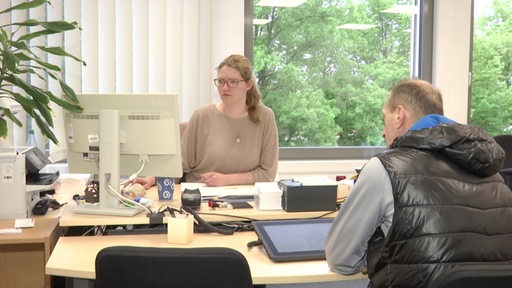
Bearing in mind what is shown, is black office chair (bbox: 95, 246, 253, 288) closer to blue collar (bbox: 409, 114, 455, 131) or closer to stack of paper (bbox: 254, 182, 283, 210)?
blue collar (bbox: 409, 114, 455, 131)

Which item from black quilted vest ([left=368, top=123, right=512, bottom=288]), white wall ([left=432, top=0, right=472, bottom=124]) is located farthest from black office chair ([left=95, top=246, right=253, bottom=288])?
white wall ([left=432, top=0, right=472, bottom=124])

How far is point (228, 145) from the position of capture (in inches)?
116

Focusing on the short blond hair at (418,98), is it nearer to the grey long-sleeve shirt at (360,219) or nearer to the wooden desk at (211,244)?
the grey long-sleeve shirt at (360,219)

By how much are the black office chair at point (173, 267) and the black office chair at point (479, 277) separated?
494 mm

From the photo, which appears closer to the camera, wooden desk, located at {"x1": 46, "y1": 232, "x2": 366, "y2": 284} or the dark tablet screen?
wooden desk, located at {"x1": 46, "y1": 232, "x2": 366, "y2": 284}

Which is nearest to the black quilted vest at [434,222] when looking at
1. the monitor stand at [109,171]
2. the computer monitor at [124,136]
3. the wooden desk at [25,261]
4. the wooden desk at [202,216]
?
the wooden desk at [202,216]

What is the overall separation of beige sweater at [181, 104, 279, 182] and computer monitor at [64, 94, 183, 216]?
730mm

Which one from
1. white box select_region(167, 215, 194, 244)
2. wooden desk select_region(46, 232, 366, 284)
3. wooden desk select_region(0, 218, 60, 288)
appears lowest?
wooden desk select_region(0, 218, 60, 288)

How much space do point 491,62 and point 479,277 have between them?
3556 millimetres

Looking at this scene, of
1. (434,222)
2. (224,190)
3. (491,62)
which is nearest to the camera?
(434,222)

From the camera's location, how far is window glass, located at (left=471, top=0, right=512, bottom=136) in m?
4.32

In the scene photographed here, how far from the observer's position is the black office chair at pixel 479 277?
125cm

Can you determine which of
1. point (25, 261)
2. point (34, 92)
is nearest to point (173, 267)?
point (25, 261)

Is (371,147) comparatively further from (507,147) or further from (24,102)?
(24,102)
